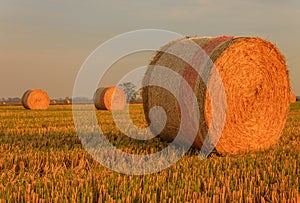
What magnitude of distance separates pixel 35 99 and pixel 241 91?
20996 mm

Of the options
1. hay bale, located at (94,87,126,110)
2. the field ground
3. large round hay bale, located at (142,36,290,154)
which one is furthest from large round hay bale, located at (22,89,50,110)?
the field ground

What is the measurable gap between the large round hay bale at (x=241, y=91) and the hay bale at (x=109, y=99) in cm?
1576

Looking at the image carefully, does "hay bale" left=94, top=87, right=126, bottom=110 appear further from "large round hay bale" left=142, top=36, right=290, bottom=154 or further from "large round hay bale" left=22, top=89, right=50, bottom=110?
"large round hay bale" left=142, top=36, right=290, bottom=154

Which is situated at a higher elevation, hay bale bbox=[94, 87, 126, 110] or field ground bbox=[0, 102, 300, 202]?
hay bale bbox=[94, 87, 126, 110]

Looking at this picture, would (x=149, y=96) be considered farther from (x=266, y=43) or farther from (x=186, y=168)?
(x=186, y=168)

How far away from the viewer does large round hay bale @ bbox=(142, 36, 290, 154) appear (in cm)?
643

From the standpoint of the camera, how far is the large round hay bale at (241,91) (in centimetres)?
643

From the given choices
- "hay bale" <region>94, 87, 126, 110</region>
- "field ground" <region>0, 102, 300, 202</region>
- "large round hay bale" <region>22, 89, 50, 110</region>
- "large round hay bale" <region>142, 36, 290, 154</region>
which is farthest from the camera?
"large round hay bale" <region>22, 89, 50, 110</region>

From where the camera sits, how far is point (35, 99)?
25.4 metres

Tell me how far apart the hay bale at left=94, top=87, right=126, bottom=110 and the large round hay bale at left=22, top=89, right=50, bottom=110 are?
4.20 m

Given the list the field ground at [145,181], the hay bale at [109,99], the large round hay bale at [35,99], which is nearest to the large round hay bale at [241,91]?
the field ground at [145,181]

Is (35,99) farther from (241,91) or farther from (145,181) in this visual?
(145,181)

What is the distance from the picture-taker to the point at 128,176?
167 inches

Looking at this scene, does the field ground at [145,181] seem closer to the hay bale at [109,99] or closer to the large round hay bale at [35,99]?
the hay bale at [109,99]
